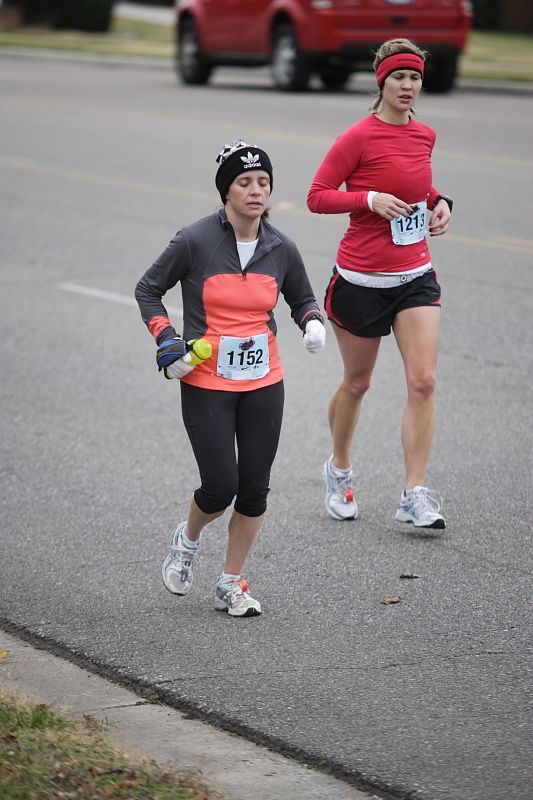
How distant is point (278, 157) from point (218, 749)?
13.3 metres

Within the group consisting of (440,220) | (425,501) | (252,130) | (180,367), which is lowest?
(425,501)

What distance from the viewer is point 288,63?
77.1 ft

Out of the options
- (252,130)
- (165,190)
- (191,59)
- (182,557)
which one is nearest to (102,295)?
(165,190)

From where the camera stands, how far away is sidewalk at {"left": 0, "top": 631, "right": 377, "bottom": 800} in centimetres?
383

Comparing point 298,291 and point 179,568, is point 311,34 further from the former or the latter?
point 179,568

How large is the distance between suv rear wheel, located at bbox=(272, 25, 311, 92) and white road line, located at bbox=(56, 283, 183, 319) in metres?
12.2

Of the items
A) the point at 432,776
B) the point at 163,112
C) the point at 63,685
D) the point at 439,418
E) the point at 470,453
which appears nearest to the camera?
the point at 432,776

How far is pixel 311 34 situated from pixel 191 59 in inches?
176

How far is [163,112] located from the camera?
71.7ft

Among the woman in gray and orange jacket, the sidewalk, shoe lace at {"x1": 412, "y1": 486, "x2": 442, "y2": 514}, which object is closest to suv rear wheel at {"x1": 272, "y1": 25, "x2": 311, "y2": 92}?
shoe lace at {"x1": 412, "y1": 486, "x2": 442, "y2": 514}

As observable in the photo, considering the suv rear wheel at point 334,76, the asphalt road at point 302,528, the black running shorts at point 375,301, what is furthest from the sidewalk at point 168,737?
the suv rear wheel at point 334,76

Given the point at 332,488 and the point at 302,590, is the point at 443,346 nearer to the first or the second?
the point at 332,488

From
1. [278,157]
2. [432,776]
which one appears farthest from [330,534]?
[278,157]

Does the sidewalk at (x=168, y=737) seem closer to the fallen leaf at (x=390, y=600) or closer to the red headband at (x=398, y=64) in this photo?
the fallen leaf at (x=390, y=600)
